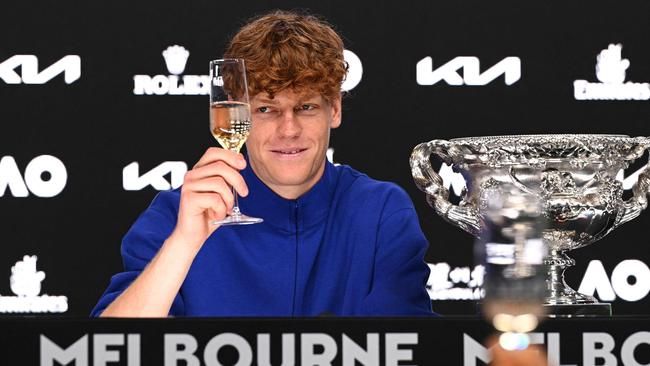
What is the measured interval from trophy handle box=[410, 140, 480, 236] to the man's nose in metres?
0.26

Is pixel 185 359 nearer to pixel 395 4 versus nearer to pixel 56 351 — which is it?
pixel 56 351

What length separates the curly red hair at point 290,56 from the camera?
1.88 meters

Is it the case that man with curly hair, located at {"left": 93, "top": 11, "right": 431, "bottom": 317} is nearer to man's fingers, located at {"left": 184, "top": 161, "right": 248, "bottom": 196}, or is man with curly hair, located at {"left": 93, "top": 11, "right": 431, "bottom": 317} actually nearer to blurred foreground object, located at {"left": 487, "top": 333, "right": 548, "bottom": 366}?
man's fingers, located at {"left": 184, "top": 161, "right": 248, "bottom": 196}

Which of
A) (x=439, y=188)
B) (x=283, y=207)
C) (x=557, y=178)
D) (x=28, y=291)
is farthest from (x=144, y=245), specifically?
(x=28, y=291)

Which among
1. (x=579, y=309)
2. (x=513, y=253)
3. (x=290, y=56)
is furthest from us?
(x=290, y=56)

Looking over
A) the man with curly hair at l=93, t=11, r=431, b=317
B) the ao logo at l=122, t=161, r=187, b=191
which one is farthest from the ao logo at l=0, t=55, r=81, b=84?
the man with curly hair at l=93, t=11, r=431, b=317

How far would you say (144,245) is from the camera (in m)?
1.93

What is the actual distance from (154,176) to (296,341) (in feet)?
7.60

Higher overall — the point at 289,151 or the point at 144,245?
the point at 289,151

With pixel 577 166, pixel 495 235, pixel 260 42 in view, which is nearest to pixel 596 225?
pixel 577 166

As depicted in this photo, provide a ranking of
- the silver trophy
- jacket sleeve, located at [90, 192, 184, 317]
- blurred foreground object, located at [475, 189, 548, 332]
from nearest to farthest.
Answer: blurred foreground object, located at [475, 189, 548, 332], the silver trophy, jacket sleeve, located at [90, 192, 184, 317]

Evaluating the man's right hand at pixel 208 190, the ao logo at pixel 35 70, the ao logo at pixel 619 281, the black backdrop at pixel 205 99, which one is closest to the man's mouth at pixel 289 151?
the man's right hand at pixel 208 190

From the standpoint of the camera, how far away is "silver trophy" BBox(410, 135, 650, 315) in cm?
162

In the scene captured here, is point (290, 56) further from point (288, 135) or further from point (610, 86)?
point (610, 86)
